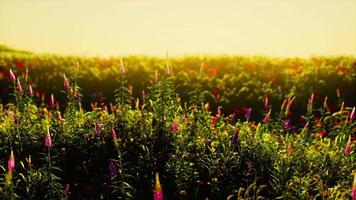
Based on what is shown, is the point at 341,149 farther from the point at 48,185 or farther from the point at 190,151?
the point at 48,185

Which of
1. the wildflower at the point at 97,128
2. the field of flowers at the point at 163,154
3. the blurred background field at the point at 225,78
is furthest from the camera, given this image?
the blurred background field at the point at 225,78

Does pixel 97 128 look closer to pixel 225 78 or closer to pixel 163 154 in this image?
pixel 163 154

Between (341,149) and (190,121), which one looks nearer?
(341,149)

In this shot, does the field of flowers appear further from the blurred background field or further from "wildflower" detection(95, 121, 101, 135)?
the blurred background field

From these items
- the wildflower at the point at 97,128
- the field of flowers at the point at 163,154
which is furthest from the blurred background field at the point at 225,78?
the wildflower at the point at 97,128

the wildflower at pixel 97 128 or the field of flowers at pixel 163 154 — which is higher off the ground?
the wildflower at pixel 97 128

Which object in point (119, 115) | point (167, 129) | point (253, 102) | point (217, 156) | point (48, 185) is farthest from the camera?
point (253, 102)

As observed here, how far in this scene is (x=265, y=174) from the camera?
6.20m

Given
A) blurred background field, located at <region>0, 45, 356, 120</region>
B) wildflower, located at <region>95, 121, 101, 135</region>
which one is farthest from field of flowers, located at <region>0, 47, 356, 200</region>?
blurred background field, located at <region>0, 45, 356, 120</region>

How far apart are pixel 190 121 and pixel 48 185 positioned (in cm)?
232

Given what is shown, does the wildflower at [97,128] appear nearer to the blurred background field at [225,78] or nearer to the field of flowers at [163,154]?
the field of flowers at [163,154]

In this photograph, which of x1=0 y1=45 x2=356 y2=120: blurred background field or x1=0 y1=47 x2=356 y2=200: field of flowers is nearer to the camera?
x1=0 y1=47 x2=356 y2=200: field of flowers

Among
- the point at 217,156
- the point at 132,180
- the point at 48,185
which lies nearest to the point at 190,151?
the point at 217,156

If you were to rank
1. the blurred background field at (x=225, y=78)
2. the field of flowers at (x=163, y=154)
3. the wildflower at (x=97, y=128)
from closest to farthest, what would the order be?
the field of flowers at (x=163, y=154) → the wildflower at (x=97, y=128) → the blurred background field at (x=225, y=78)
